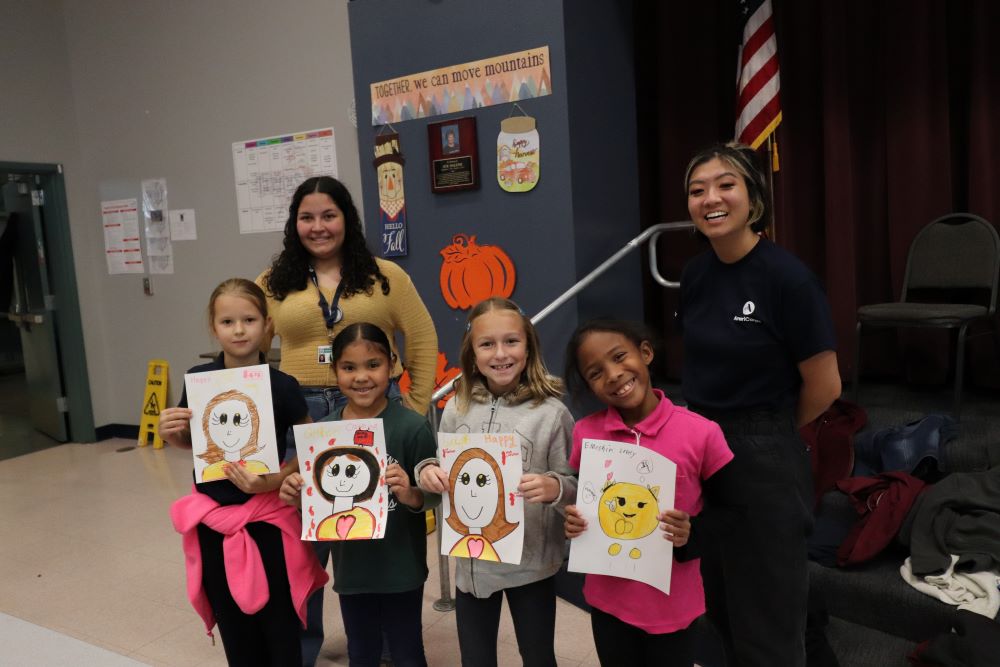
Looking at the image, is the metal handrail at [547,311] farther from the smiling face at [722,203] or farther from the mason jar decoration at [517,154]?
the smiling face at [722,203]

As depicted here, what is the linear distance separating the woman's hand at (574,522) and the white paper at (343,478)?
41 cm

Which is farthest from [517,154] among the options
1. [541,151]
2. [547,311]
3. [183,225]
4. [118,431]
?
[118,431]

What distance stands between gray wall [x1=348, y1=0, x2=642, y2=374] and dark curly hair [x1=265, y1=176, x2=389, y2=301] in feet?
4.00

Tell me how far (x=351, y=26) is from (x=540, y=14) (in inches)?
41.2

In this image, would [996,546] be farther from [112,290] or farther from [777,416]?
[112,290]

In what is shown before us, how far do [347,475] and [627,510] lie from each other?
60cm

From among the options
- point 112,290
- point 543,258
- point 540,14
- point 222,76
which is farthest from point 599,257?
point 112,290

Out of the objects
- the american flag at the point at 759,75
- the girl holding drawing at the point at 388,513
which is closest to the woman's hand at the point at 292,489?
the girl holding drawing at the point at 388,513

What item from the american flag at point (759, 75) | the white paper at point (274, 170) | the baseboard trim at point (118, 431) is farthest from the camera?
the baseboard trim at point (118, 431)

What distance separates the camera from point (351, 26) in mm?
3613

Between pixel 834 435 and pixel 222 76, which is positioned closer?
pixel 834 435

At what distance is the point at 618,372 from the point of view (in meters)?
1.50

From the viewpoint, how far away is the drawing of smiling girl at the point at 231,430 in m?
1.68

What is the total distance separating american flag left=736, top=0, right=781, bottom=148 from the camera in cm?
351
